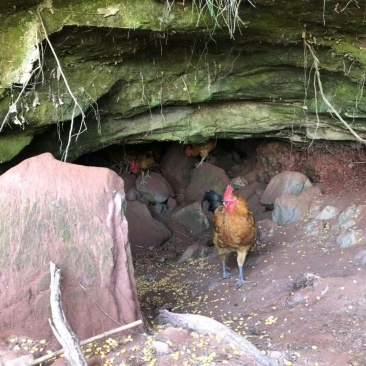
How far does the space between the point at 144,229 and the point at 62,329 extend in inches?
226

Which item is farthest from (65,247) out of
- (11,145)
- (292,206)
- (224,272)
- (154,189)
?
(154,189)

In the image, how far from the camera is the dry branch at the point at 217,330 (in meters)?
3.17

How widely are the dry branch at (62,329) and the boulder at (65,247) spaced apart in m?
0.13

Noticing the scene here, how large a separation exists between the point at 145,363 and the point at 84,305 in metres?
0.77

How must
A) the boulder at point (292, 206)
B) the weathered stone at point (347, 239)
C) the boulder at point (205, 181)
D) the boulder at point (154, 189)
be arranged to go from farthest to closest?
the boulder at point (154, 189)
the boulder at point (205, 181)
the boulder at point (292, 206)
the weathered stone at point (347, 239)

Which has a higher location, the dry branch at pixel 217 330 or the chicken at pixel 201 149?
the chicken at pixel 201 149

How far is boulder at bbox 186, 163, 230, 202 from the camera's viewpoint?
9781 millimetres

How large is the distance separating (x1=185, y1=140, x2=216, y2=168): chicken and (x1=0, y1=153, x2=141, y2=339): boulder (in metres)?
6.04

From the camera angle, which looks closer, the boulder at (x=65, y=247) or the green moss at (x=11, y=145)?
the boulder at (x=65, y=247)

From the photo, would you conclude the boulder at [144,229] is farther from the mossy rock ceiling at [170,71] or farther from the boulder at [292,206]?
the boulder at [292,206]

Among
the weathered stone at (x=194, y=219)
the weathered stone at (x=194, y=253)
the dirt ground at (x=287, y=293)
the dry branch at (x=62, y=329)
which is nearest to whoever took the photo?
the dry branch at (x=62, y=329)

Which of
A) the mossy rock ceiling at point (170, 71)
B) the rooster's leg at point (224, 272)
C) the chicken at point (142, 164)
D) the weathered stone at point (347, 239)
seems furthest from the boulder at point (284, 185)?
the chicken at point (142, 164)

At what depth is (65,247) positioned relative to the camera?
3.65 m

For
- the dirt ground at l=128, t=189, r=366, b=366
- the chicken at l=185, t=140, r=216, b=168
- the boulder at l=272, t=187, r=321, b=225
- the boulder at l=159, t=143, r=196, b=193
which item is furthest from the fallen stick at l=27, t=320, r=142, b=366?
the boulder at l=159, t=143, r=196, b=193
